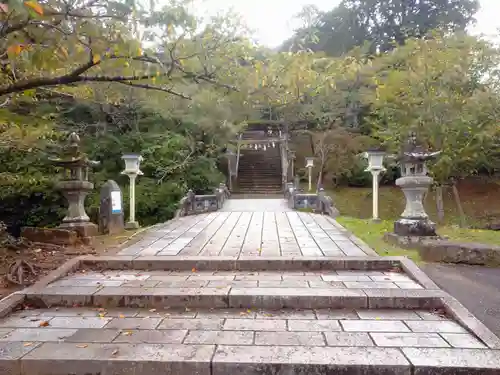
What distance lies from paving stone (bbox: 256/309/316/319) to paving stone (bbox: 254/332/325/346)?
0.41 metres

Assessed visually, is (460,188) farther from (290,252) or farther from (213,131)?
(290,252)

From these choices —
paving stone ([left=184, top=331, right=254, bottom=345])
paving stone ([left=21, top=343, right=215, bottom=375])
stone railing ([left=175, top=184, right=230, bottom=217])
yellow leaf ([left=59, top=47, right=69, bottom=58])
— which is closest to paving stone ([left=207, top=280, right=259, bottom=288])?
paving stone ([left=184, top=331, right=254, bottom=345])

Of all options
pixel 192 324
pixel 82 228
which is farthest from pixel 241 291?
pixel 82 228

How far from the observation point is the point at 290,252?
592 centimetres

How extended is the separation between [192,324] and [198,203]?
11.4 m

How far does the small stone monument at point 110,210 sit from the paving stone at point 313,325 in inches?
214

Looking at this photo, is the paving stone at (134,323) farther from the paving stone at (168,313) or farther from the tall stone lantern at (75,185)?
the tall stone lantern at (75,185)

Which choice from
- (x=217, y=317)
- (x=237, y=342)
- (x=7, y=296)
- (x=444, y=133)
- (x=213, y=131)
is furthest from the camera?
(x=213, y=131)

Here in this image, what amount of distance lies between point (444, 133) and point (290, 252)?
433 inches

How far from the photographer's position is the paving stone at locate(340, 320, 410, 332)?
3.47m

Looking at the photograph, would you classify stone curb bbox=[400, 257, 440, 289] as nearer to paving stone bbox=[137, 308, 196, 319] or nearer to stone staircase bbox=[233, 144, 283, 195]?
paving stone bbox=[137, 308, 196, 319]

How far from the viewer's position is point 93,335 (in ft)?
11.0

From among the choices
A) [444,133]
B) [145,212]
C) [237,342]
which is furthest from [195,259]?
[444,133]

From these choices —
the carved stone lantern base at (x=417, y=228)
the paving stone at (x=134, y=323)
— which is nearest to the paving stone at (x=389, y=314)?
the paving stone at (x=134, y=323)
